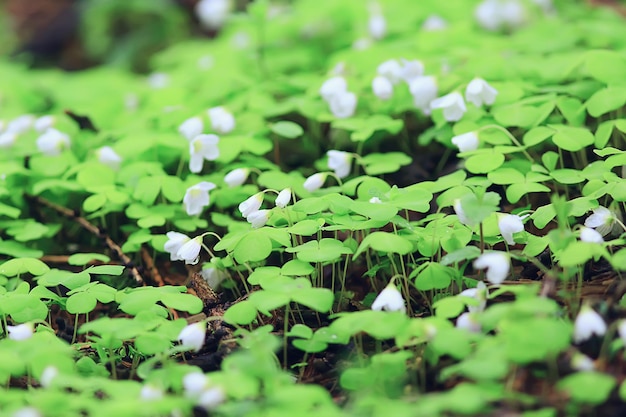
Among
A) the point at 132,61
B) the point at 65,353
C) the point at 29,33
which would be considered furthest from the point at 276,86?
the point at 29,33

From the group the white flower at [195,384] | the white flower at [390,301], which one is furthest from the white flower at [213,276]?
the white flower at [195,384]

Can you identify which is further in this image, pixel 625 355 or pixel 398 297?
pixel 398 297

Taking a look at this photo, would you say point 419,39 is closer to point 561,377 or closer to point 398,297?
point 398,297

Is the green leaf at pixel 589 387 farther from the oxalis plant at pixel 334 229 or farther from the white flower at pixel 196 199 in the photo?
the white flower at pixel 196 199

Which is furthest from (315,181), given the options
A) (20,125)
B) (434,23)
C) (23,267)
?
(434,23)

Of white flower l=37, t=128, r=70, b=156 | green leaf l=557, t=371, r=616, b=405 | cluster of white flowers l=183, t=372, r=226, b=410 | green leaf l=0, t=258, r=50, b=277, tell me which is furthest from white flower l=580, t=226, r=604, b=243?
white flower l=37, t=128, r=70, b=156
